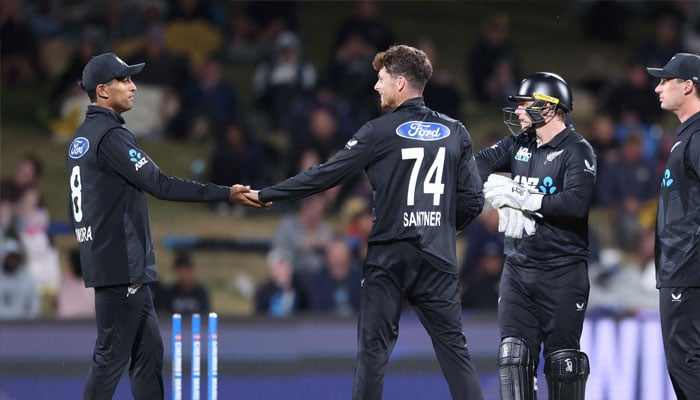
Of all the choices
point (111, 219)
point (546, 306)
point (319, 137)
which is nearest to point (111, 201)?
point (111, 219)

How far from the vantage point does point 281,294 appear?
10.0 metres

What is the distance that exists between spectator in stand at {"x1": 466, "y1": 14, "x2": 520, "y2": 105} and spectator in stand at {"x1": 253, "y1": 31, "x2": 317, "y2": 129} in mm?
1959

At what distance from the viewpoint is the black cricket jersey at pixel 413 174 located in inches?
244

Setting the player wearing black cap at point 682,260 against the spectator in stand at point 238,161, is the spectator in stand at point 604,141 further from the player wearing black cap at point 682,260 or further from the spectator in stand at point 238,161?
the player wearing black cap at point 682,260

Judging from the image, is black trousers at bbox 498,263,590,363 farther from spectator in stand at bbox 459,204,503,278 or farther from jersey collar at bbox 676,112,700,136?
spectator in stand at bbox 459,204,503,278

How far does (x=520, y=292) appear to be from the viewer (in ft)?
21.7

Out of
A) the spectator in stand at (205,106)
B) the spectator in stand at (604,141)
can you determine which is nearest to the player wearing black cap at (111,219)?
the spectator in stand at (205,106)

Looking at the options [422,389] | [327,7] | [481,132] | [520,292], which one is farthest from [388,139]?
[327,7]

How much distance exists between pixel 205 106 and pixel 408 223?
695cm

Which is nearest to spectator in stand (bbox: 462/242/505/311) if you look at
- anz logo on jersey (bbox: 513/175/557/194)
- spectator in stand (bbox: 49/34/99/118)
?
anz logo on jersey (bbox: 513/175/557/194)

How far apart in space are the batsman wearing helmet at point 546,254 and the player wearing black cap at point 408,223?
1.36ft

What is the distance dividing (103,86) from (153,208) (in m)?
5.95

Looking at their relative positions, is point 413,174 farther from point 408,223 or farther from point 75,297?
point 75,297

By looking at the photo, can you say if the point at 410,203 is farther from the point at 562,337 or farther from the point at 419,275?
the point at 562,337
